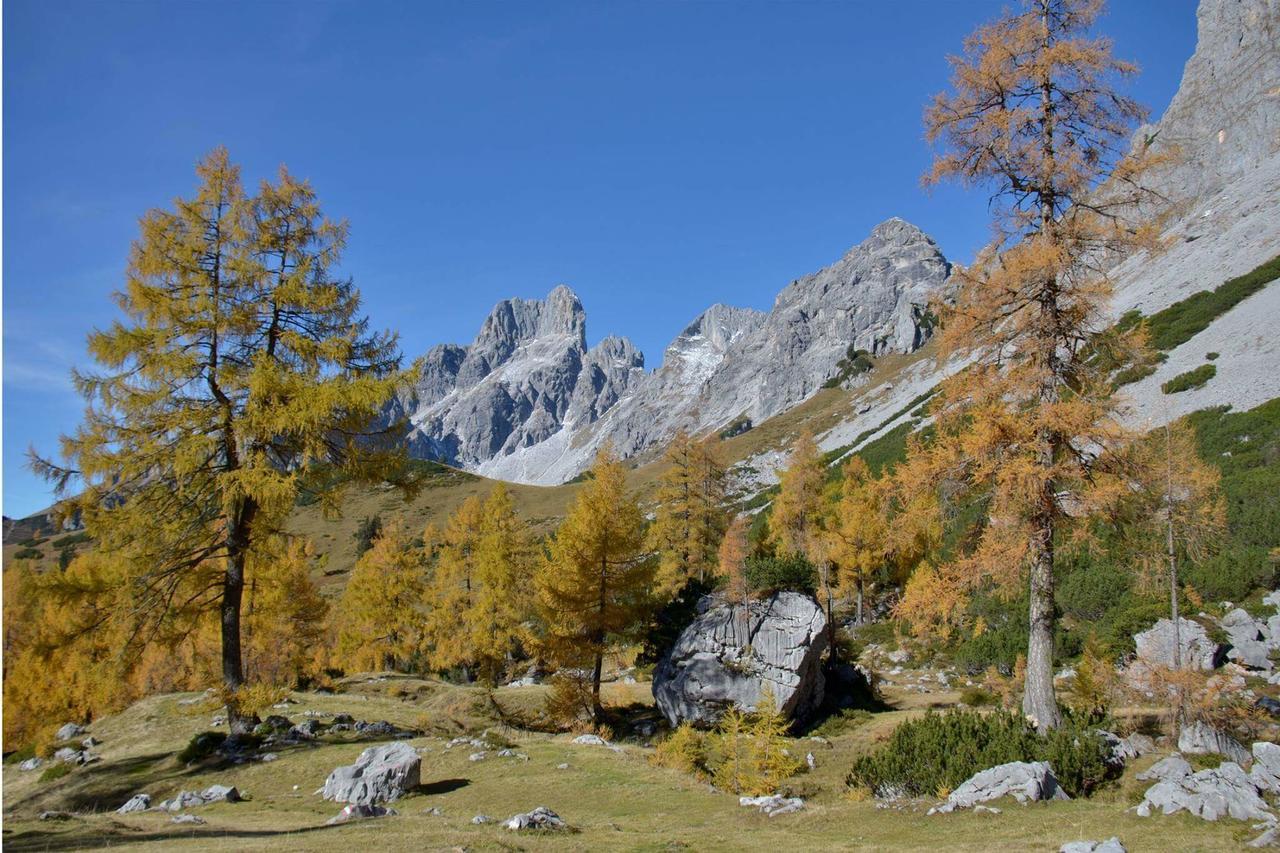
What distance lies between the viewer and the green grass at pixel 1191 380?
43.4 m

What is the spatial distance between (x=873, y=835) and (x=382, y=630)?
36191mm

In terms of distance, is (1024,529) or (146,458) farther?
(146,458)

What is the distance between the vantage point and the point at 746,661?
24.6 metres

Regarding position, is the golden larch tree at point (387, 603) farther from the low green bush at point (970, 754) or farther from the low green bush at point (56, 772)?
the low green bush at point (970, 754)

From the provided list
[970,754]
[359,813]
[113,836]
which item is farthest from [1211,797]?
[113,836]

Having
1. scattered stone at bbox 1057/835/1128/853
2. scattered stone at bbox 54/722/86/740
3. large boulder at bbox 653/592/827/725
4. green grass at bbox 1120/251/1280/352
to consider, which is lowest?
scattered stone at bbox 54/722/86/740

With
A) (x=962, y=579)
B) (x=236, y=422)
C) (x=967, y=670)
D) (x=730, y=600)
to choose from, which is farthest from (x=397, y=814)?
(x=967, y=670)

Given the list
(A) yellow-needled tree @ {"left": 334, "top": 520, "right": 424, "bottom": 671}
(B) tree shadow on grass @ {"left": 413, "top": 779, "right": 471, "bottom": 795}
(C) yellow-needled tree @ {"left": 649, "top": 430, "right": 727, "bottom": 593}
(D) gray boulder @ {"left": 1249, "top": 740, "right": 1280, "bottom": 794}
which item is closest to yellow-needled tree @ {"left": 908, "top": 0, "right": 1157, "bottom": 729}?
(D) gray boulder @ {"left": 1249, "top": 740, "right": 1280, "bottom": 794}

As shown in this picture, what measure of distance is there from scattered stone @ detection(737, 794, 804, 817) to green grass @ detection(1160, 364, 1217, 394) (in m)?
45.3

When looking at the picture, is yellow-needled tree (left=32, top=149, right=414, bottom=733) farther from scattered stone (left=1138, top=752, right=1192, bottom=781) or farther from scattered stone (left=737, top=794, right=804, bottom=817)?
scattered stone (left=1138, top=752, right=1192, bottom=781)

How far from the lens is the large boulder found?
79.5 ft

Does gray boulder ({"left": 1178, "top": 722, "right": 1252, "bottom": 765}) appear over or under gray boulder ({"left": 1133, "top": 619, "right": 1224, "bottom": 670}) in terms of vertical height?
over

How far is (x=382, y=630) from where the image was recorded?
40406 millimetres

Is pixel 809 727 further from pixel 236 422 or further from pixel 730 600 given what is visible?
pixel 236 422
